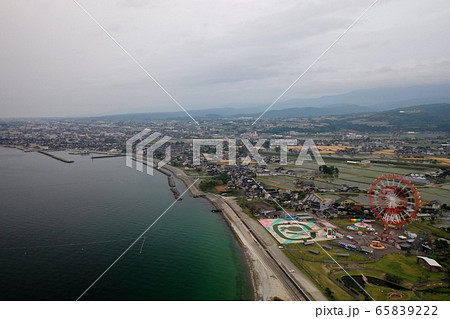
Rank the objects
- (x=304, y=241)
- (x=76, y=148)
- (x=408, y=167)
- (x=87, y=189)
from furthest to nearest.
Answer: (x=76, y=148)
(x=408, y=167)
(x=87, y=189)
(x=304, y=241)

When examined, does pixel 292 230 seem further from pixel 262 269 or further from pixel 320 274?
pixel 320 274

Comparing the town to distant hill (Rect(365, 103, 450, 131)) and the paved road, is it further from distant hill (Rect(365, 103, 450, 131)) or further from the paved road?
distant hill (Rect(365, 103, 450, 131))

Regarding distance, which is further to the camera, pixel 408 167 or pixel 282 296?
pixel 408 167

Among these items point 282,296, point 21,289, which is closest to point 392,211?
point 282,296

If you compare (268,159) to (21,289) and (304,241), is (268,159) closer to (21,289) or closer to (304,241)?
(304,241)

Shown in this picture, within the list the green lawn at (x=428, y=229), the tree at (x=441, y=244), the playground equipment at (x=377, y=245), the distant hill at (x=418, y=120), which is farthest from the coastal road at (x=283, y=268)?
the distant hill at (x=418, y=120)

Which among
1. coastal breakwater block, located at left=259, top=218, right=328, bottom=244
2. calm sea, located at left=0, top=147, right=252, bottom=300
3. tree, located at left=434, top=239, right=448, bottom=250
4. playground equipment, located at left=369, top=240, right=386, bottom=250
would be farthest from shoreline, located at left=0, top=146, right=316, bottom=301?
tree, located at left=434, top=239, right=448, bottom=250

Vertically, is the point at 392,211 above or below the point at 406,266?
above

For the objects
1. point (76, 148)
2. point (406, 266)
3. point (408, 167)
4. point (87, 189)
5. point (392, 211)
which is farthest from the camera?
point (76, 148)
